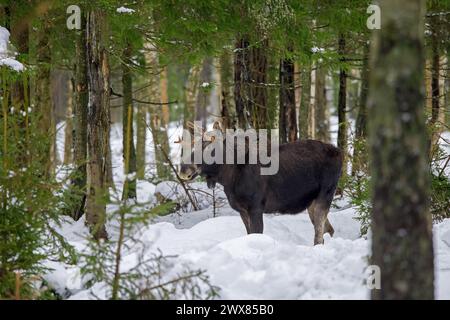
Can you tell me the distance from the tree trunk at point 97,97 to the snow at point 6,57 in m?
1.15

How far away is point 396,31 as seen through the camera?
4.58 m

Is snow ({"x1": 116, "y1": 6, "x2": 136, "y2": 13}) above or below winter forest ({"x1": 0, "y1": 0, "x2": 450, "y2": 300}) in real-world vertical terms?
above

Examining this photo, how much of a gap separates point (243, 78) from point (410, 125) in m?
9.42

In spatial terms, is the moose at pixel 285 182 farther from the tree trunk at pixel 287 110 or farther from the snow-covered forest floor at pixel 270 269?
the tree trunk at pixel 287 110

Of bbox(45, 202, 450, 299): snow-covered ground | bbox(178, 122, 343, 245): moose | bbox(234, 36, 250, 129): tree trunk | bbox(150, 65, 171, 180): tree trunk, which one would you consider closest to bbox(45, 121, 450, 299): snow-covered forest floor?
bbox(45, 202, 450, 299): snow-covered ground

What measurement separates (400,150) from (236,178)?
585cm

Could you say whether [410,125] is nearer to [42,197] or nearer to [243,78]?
[42,197]

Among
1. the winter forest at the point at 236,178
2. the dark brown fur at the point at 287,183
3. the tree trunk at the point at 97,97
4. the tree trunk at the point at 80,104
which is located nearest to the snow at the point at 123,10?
the winter forest at the point at 236,178

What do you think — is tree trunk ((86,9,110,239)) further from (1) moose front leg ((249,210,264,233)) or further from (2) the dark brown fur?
(1) moose front leg ((249,210,264,233))

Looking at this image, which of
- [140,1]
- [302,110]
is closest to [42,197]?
[140,1]

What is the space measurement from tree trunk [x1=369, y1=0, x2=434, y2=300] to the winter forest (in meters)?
0.01

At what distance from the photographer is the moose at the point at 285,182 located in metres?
10.2

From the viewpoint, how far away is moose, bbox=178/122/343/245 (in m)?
10.2
